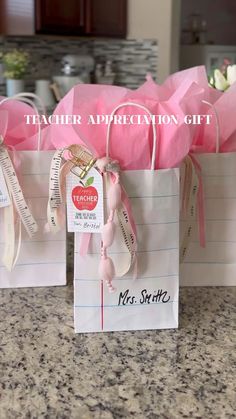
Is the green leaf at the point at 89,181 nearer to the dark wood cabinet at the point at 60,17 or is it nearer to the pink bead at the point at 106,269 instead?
the pink bead at the point at 106,269

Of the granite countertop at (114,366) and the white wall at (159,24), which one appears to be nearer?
the granite countertop at (114,366)

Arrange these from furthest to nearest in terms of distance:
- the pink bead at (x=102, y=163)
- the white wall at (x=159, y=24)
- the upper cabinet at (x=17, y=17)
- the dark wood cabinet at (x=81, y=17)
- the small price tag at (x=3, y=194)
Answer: the white wall at (x=159, y=24), the dark wood cabinet at (x=81, y=17), the upper cabinet at (x=17, y=17), the small price tag at (x=3, y=194), the pink bead at (x=102, y=163)

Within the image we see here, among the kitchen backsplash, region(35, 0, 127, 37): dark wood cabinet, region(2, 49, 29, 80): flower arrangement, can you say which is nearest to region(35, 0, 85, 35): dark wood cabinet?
region(35, 0, 127, 37): dark wood cabinet

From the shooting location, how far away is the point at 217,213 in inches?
33.3

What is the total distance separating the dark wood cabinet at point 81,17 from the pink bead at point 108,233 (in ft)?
8.75

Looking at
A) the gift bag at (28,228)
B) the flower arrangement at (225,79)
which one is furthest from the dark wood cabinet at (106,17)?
the gift bag at (28,228)

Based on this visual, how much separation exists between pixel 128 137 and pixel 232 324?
12.5 inches

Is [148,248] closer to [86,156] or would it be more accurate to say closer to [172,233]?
[172,233]

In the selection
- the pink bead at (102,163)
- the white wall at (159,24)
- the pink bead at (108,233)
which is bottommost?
the pink bead at (108,233)

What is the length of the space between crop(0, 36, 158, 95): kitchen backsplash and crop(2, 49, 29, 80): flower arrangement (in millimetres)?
309

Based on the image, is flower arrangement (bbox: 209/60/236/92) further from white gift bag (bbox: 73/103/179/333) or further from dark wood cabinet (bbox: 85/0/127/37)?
dark wood cabinet (bbox: 85/0/127/37)

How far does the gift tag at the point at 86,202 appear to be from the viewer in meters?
0.70

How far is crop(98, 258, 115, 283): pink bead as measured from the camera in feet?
2.28

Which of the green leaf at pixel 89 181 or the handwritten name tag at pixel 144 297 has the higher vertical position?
the green leaf at pixel 89 181
